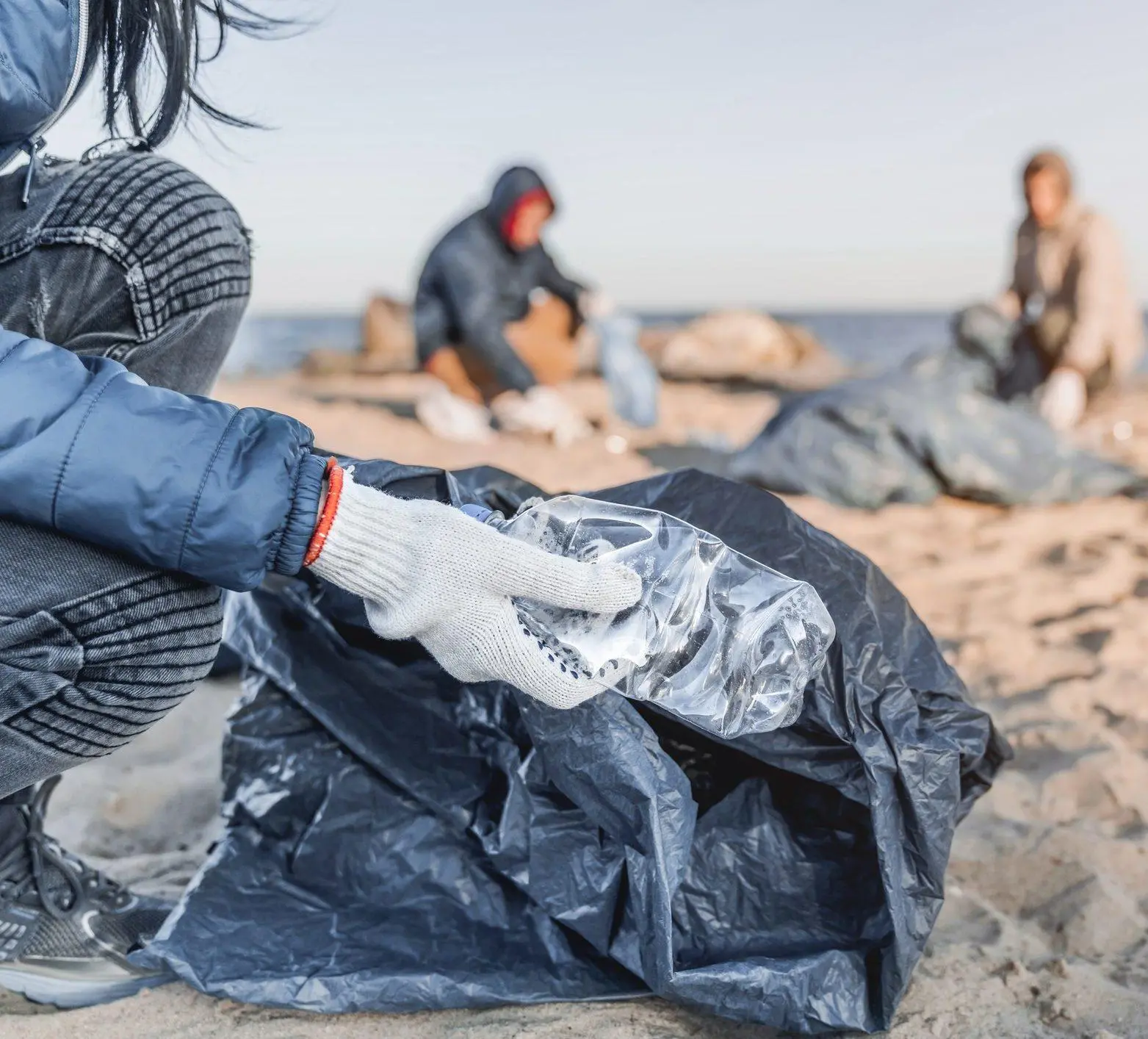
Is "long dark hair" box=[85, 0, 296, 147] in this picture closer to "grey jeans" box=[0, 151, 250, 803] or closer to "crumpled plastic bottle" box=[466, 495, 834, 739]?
"grey jeans" box=[0, 151, 250, 803]

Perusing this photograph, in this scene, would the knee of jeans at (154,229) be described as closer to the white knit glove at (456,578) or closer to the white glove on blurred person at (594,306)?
the white knit glove at (456,578)

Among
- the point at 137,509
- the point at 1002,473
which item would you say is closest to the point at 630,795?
the point at 137,509

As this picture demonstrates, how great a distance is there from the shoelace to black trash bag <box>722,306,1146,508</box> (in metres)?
2.30

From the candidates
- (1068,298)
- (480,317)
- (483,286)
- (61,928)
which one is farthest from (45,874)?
(1068,298)

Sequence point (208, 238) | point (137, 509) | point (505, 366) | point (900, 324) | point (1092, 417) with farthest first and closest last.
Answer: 1. point (900, 324)
2. point (505, 366)
3. point (1092, 417)
4. point (208, 238)
5. point (137, 509)

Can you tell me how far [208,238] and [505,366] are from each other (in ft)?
10.9

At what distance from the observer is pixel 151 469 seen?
2.64 feet

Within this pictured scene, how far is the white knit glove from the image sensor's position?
0.87 m

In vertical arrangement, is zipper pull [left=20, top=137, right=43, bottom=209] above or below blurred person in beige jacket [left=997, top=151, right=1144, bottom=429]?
above

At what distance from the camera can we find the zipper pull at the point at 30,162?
1.05 meters

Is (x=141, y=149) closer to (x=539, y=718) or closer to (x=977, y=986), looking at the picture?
(x=539, y=718)

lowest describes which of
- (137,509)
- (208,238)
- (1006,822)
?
(1006,822)

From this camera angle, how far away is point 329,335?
1944 centimetres

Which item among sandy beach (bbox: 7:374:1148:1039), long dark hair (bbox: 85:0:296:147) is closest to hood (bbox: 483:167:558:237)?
sandy beach (bbox: 7:374:1148:1039)
